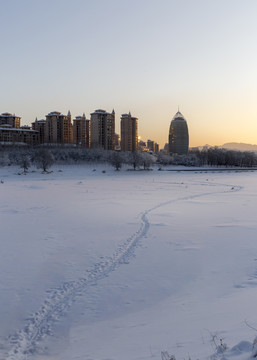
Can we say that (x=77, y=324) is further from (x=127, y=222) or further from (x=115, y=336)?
(x=127, y=222)

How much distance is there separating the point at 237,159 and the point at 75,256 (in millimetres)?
144750

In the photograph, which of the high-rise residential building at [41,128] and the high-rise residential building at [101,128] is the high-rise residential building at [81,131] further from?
the high-rise residential building at [41,128]

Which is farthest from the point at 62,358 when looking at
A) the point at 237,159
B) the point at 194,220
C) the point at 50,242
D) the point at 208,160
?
the point at 237,159

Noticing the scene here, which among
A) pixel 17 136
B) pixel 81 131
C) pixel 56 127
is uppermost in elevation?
pixel 81 131

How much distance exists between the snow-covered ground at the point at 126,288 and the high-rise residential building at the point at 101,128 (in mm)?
154254

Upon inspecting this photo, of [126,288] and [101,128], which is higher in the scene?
[101,128]

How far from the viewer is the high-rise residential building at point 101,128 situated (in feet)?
559

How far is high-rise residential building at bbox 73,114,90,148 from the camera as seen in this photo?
179500 mm

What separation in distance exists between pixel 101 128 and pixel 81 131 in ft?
53.2

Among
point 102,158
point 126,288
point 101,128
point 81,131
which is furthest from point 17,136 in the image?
point 126,288

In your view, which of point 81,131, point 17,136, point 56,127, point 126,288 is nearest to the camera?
point 126,288

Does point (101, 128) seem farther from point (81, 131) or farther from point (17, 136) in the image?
point (17, 136)

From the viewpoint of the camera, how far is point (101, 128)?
172000 mm

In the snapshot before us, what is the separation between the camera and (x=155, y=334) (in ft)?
21.4
